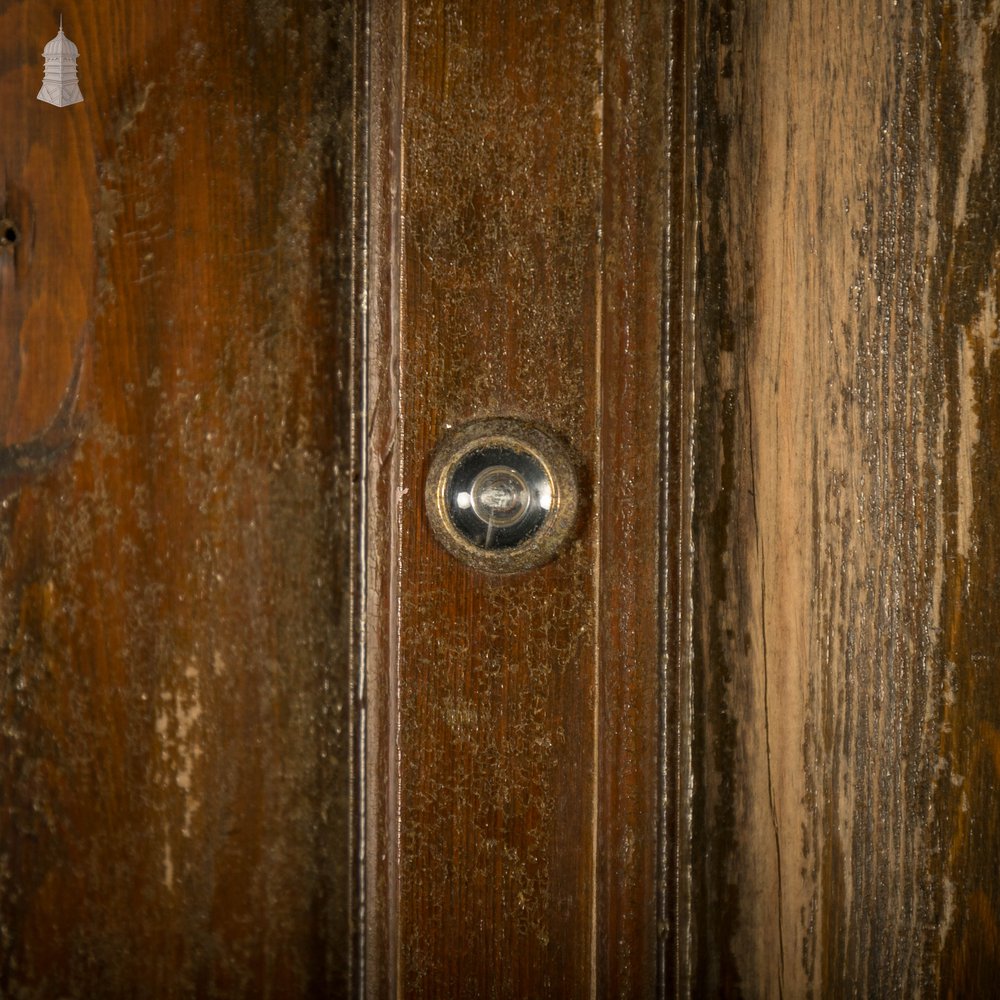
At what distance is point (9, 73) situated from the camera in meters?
0.46

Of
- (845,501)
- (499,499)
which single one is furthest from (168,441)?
(845,501)

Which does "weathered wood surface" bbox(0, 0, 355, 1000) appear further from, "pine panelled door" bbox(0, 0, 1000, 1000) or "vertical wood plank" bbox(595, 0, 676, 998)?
"vertical wood plank" bbox(595, 0, 676, 998)

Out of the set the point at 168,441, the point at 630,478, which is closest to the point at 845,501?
the point at 630,478

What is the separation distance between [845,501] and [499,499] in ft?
0.55

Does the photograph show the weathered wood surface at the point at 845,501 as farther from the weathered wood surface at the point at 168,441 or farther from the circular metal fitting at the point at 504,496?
the weathered wood surface at the point at 168,441

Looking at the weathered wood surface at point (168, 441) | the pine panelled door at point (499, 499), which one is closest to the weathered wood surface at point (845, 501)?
the pine panelled door at point (499, 499)

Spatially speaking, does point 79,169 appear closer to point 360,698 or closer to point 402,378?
point 402,378

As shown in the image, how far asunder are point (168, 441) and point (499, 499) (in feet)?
0.61

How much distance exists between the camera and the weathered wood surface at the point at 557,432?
42 centimetres

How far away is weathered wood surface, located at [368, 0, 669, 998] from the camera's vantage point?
0.42 m

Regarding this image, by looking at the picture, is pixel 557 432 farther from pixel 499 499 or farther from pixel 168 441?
pixel 168 441

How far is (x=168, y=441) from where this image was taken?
18.3 inches

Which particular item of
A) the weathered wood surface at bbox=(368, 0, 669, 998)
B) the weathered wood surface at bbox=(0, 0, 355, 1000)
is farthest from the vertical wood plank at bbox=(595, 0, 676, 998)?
the weathered wood surface at bbox=(0, 0, 355, 1000)

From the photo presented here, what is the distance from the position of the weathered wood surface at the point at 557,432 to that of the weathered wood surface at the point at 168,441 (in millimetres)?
64
